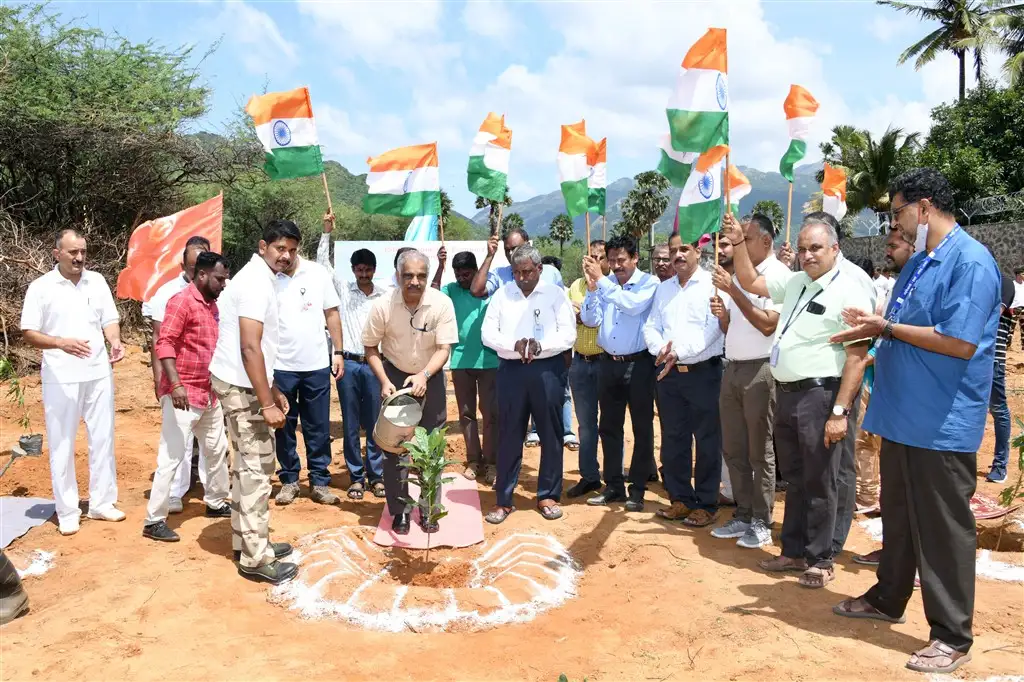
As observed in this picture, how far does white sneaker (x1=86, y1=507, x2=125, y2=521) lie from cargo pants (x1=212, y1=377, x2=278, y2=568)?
1.54 metres

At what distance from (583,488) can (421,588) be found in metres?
2.28

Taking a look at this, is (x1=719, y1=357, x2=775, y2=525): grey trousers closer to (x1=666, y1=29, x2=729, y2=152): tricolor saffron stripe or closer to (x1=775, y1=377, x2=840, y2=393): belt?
(x1=775, y1=377, x2=840, y2=393): belt

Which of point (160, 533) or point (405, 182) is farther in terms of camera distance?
point (405, 182)

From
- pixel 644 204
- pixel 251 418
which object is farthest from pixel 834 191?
pixel 644 204

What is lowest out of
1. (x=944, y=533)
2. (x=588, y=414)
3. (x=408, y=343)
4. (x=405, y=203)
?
(x=944, y=533)

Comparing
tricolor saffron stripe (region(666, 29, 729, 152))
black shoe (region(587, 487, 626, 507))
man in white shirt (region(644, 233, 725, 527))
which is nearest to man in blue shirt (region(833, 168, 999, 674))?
tricolor saffron stripe (region(666, 29, 729, 152))

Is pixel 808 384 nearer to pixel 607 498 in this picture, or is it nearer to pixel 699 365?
pixel 699 365

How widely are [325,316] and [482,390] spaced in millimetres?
1753

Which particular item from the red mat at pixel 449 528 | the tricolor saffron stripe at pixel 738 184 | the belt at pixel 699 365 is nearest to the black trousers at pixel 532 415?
the red mat at pixel 449 528

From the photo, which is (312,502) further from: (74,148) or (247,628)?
(74,148)

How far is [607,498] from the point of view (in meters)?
6.08

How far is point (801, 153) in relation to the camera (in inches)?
288

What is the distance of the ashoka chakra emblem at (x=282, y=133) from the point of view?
271 inches

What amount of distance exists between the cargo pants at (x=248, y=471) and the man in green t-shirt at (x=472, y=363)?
2543 mm
